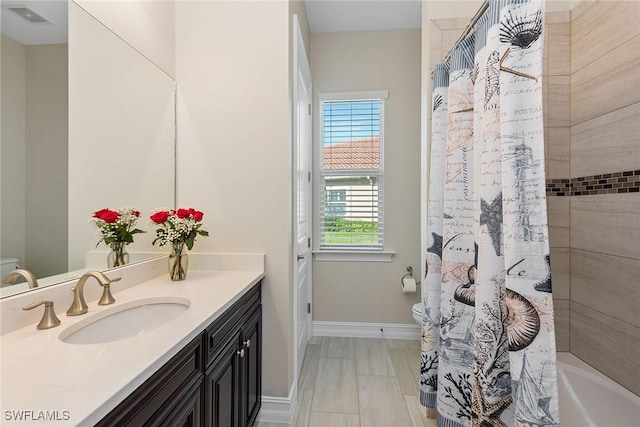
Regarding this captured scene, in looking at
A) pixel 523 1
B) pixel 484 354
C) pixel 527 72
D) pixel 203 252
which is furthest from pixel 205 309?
pixel 523 1

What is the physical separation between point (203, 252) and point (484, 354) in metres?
1.54

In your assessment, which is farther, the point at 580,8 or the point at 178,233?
the point at 580,8

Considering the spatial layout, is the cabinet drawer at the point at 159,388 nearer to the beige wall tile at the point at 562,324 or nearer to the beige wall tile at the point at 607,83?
the beige wall tile at the point at 562,324

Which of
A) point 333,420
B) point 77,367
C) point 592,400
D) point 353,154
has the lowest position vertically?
point 333,420

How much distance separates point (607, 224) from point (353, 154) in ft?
6.22

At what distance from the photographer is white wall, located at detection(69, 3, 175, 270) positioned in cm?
123

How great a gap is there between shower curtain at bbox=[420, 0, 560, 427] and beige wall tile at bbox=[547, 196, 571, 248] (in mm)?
785

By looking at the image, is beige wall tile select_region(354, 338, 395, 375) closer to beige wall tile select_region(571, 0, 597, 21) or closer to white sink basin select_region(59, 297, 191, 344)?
white sink basin select_region(59, 297, 191, 344)

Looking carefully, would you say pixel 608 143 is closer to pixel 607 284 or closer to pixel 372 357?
pixel 607 284

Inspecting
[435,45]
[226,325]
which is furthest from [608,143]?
[226,325]

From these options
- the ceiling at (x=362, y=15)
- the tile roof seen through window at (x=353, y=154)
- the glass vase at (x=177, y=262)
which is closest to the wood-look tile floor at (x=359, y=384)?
the glass vase at (x=177, y=262)

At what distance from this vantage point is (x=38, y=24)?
42.3 inches

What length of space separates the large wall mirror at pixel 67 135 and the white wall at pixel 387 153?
1.66 meters

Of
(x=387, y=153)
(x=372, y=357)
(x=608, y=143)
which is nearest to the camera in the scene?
(x=608, y=143)
